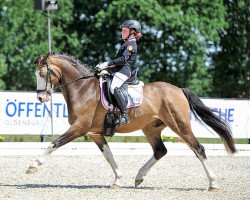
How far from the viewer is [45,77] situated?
1034 cm

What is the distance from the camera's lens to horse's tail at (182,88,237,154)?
10.9m

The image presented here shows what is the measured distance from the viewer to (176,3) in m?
29.3

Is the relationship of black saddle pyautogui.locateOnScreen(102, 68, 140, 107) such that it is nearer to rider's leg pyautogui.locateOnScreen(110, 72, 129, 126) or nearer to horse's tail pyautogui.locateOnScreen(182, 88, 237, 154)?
rider's leg pyautogui.locateOnScreen(110, 72, 129, 126)

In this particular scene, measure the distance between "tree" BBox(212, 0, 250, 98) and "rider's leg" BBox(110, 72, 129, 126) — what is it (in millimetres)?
23375

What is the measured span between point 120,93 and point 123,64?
45cm

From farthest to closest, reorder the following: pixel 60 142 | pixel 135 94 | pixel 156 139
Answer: pixel 156 139, pixel 135 94, pixel 60 142

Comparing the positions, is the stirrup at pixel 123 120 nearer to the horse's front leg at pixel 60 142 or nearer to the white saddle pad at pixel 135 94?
the white saddle pad at pixel 135 94

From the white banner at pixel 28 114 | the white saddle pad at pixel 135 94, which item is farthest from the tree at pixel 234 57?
the white saddle pad at pixel 135 94

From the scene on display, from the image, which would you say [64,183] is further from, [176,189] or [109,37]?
[109,37]

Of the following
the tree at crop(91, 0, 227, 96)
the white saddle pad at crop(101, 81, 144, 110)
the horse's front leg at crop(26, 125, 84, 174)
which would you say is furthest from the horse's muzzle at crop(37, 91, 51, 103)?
the tree at crop(91, 0, 227, 96)

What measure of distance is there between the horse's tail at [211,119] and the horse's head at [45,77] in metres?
2.15

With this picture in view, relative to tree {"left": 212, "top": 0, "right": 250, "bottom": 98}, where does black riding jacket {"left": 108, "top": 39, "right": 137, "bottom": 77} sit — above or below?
above

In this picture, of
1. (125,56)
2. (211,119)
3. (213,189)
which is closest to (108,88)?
(125,56)

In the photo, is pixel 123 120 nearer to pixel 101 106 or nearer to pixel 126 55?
pixel 101 106
